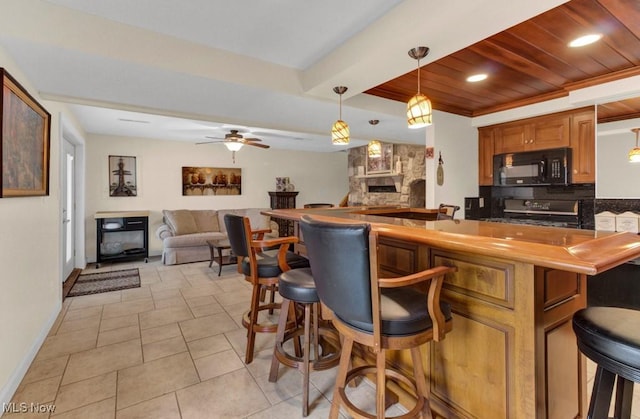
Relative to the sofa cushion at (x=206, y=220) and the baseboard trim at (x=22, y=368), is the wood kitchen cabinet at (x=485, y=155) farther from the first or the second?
the baseboard trim at (x=22, y=368)

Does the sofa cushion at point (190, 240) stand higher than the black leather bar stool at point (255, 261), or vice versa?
the black leather bar stool at point (255, 261)

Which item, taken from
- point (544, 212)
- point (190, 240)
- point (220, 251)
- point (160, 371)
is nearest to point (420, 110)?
point (160, 371)

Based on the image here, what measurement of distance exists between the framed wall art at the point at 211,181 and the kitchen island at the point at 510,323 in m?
5.88

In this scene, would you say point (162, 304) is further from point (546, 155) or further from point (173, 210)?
point (546, 155)

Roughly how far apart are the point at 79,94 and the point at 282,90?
6.46 feet

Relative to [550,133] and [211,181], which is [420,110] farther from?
[211,181]

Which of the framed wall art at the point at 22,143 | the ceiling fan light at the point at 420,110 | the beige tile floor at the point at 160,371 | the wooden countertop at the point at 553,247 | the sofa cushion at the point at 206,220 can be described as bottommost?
the beige tile floor at the point at 160,371

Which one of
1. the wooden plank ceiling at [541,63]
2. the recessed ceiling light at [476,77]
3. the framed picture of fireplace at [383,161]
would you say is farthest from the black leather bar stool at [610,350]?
the framed picture of fireplace at [383,161]

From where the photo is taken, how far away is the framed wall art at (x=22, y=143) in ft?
5.97

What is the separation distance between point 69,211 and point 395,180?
580 centimetres

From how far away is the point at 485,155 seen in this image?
4477mm

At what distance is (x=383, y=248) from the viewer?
1.87 m

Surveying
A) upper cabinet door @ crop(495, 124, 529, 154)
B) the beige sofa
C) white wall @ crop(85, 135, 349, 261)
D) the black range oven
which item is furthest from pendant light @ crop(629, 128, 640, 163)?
white wall @ crop(85, 135, 349, 261)

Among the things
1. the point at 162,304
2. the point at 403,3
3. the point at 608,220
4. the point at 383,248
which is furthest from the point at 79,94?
the point at 608,220
